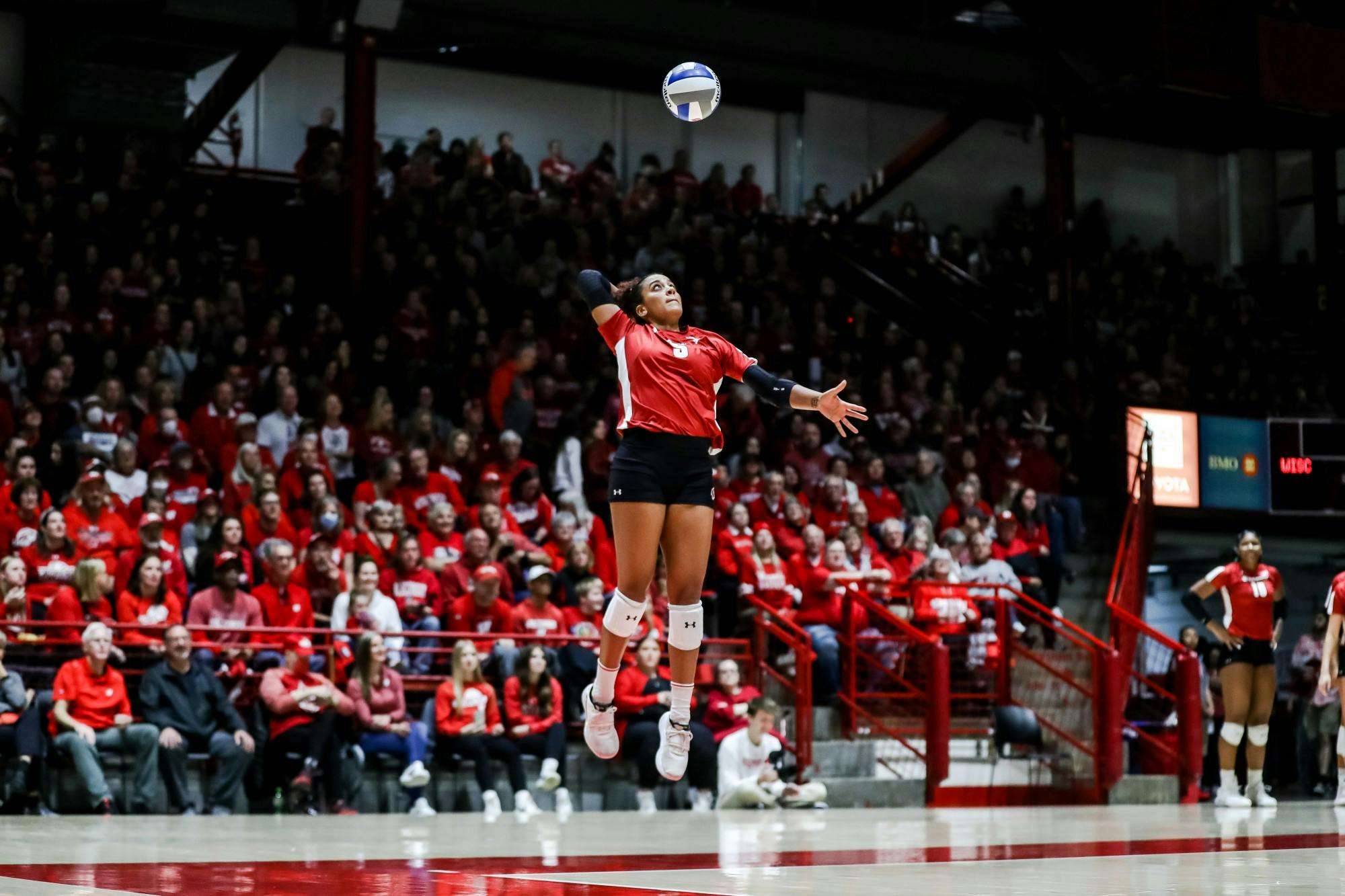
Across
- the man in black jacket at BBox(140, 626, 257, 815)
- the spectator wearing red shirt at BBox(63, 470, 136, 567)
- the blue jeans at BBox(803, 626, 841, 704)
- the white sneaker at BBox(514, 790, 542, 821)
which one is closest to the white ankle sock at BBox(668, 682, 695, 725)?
the white sneaker at BBox(514, 790, 542, 821)

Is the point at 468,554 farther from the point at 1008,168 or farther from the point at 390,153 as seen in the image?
the point at 1008,168

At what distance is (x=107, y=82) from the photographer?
22.8 meters

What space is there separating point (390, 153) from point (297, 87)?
3669mm

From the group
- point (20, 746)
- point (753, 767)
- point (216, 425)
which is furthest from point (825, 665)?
point (20, 746)

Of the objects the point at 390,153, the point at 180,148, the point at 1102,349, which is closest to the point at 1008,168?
the point at 1102,349

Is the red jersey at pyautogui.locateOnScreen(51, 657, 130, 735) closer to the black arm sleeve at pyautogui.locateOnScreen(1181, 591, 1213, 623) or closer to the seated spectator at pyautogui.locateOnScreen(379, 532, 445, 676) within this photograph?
the seated spectator at pyautogui.locateOnScreen(379, 532, 445, 676)

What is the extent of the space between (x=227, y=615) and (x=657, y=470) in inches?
267

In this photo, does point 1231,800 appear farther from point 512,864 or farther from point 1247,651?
point 512,864

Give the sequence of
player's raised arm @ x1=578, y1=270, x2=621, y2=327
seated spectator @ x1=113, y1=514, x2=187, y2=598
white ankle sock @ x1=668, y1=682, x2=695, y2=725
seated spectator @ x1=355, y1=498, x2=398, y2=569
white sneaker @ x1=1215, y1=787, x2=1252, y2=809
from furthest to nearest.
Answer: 1. seated spectator @ x1=355, y1=498, x2=398, y2=569
2. white sneaker @ x1=1215, y1=787, x2=1252, y2=809
3. seated spectator @ x1=113, y1=514, x2=187, y2=598
4. white ankle sock @ x1=668, y1=682, x2=695, y2=725
5. player's raised arm @ x1=578, y1=270, x2=621, y2=327

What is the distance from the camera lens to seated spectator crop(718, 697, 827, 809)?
14008 mm

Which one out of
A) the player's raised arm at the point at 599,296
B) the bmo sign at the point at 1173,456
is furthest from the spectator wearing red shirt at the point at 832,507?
the player's raised arm at the point at 599,296

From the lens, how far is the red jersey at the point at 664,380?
26.7ft

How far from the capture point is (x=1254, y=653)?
14.8 meters

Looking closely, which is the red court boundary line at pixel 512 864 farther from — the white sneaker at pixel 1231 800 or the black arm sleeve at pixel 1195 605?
the black arm sleeve at pixel 1195 605
